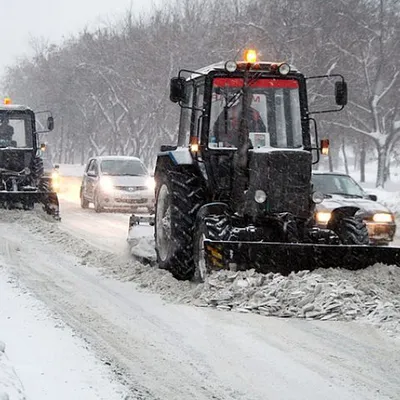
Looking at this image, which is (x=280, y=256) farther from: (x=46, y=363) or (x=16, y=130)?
(x=16, y=130)

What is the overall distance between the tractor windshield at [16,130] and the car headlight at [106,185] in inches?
97.2

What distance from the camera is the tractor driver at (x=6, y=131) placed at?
55.7 feet

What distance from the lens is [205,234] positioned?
25.6 ft

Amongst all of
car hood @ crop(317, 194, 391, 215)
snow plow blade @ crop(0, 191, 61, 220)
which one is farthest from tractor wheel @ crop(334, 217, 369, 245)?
snow plow blade @ crop(0, 191, 61, 220)

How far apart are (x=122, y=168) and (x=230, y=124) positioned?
12071mm

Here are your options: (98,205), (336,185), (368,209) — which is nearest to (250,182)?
(368,209)

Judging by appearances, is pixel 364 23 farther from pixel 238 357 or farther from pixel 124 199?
pixel 238 357

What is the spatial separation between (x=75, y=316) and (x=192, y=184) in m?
2.45

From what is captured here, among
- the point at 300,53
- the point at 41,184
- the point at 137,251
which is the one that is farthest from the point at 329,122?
the point at 137,251

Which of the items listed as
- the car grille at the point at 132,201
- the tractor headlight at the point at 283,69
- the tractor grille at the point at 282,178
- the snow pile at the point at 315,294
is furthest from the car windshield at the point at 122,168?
the snow pile at the point at 315,294

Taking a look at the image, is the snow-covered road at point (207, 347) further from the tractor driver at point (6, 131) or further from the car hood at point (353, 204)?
the tractor driver at point (6, 131)

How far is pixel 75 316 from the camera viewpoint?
684 centimetres

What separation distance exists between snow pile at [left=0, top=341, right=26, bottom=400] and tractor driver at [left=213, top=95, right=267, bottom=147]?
425 cm

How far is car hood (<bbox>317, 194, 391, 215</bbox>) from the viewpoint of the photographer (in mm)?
12898
